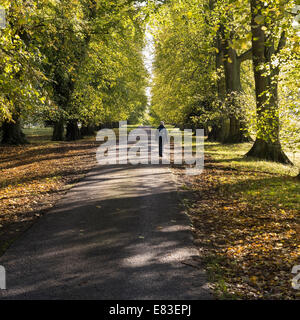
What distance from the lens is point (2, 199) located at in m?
9.50

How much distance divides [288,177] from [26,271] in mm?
10060

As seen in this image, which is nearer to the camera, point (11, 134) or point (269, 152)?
point (269, 152)

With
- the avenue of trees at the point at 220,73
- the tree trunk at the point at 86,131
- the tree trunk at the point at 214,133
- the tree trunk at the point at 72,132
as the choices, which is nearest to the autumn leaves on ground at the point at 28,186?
the avenue of trees at the point at 220,73

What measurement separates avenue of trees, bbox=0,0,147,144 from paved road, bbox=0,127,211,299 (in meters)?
3.09

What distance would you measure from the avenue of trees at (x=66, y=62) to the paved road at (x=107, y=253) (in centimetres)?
309

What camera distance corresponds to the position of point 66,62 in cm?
1505

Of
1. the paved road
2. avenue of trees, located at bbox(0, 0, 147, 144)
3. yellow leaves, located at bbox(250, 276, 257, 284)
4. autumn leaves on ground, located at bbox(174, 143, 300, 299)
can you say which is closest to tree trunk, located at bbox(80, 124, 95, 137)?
avenue of trees, located at bbox(0, 0, 147, 144)

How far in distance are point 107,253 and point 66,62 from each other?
1182 cm

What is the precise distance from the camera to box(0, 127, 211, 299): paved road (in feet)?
14.4

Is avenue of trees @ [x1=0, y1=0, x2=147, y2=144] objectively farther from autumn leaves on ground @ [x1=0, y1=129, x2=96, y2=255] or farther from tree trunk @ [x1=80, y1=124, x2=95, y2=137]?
autumn leaves on ground @ [x1=0, y1=129, x2=96, y2=255]

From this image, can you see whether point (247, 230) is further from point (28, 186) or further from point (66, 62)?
point (66, 62)

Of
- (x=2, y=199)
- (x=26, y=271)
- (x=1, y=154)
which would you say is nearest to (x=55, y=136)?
(x=1, y=154)

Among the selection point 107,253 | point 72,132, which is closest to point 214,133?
point 72,132
